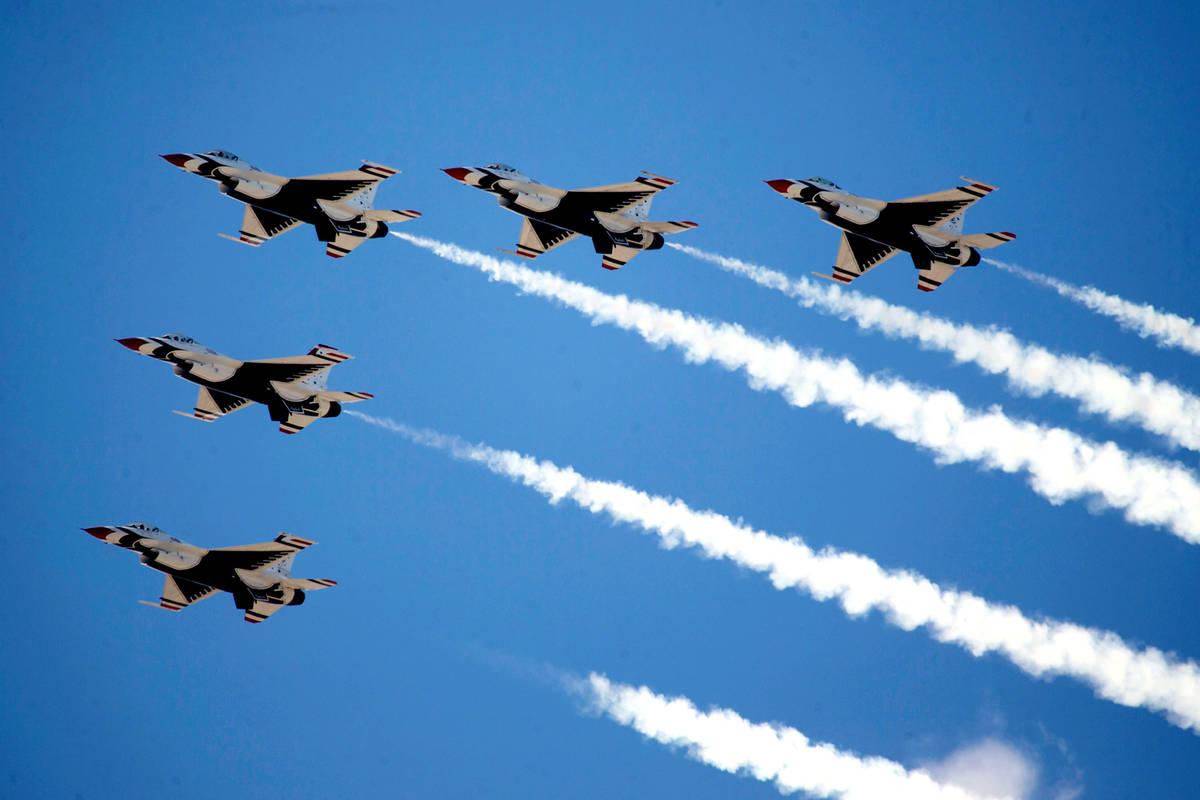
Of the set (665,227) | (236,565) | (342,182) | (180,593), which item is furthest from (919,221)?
Result: (180,593)

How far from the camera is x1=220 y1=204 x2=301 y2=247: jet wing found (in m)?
67.1

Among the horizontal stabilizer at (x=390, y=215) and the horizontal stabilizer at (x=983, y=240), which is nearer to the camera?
the horizontal stabilizer at (x=983, y=240)

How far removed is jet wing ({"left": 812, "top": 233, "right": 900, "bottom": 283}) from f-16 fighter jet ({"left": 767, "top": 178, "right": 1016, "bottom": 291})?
4.08ft

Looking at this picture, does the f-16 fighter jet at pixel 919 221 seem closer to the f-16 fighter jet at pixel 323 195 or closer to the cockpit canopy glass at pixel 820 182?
the cockpit canopy glass at pixel 820 182

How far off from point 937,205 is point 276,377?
2913 centimetres

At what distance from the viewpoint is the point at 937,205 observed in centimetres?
6134

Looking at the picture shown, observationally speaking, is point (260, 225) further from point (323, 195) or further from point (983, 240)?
point (983, 240)

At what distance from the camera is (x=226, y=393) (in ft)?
219

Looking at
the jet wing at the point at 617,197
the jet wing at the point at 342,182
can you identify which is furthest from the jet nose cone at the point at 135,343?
the jet wing at the point at 617,197

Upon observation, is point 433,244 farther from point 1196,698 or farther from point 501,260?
point 1196,698

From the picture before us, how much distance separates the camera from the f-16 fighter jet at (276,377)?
64188 mm

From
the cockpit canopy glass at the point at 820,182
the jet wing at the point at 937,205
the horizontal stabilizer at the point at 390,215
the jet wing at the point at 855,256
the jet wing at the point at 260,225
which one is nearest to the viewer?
the jet wing at the point at 937,205

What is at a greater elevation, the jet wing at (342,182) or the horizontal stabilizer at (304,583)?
the jet wing at (342,182)

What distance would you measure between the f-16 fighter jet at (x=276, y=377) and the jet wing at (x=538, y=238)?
927 centimetres
